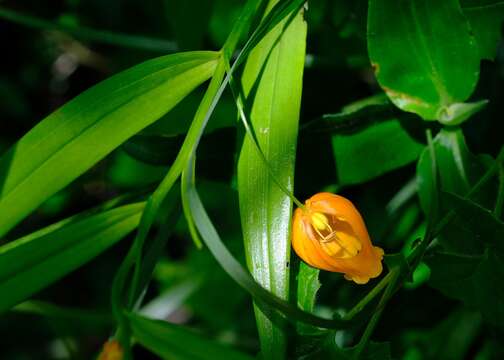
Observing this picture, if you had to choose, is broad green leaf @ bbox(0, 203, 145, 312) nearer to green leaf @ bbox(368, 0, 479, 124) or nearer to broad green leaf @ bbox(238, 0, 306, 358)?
broad green leaf @ bbox(238, 0, 306, 358)

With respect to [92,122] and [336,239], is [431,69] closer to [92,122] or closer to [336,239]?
[336,239]

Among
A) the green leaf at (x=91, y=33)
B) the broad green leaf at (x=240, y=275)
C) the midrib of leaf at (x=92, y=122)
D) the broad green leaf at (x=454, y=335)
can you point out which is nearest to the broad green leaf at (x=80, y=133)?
the midrib of leaf at (x=92, y=122)

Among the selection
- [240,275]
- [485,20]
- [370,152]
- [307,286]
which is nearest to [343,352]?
[307,286]

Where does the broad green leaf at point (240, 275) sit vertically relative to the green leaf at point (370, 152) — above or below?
above

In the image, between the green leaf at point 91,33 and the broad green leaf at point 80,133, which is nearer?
the broad green leaf at point 80,133

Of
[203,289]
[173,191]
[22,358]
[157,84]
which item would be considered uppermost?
[157,84]

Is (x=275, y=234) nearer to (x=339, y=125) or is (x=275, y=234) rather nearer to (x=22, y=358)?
(x=339, y=125)

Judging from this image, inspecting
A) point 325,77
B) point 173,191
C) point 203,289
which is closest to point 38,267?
point 173,191

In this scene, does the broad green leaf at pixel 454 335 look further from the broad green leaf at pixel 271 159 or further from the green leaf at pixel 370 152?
the broad green leaf at pixel 271 159
